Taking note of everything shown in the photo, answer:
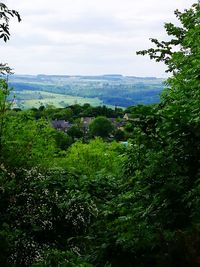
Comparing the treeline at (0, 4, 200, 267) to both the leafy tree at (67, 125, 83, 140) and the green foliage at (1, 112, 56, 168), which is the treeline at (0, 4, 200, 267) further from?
the leafy tree at (67, 125, 83, 140)

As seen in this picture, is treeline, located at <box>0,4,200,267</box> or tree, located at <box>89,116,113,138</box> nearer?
treeline, located at <box>0,4,200,267</box>

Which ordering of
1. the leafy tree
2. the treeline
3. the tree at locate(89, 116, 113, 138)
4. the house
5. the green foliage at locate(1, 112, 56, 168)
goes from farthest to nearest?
the house, the tree at locate(89, 116, 113, 138), the leafy tree, the green foliage at locate(1, 112, 56, 168), the treeline

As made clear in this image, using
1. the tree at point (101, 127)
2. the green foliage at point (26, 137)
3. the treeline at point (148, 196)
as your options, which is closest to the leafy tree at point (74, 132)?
the tree at point (101, 127)

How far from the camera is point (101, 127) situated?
101 metres

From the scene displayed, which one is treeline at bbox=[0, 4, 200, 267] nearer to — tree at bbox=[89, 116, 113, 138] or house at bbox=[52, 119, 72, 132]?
tree at bbox=[89, 116, 113, 138]

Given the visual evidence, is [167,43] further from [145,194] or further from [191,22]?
[145,194]

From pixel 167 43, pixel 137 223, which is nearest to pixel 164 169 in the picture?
pixel 137 223

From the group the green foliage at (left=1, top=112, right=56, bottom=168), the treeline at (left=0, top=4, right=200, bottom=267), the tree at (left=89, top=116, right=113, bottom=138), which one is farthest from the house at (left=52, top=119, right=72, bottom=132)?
the treeline at (left=0, top=4, right=200, bottom=267)

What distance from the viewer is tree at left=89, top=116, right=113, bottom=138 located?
331 feet

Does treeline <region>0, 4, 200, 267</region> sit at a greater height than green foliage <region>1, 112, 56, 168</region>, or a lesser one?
greater

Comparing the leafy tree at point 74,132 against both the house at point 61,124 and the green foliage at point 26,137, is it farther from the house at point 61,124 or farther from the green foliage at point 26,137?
the green foliage at point 26,137

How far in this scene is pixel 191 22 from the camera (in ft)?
34.4

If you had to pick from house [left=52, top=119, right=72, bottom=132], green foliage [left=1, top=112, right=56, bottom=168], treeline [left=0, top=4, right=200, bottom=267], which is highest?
treeline [left=0, top=4, right=200, bottom=267]

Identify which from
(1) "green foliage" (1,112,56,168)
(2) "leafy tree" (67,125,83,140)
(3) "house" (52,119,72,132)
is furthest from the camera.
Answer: (3) "house" (52,119,72,132)
